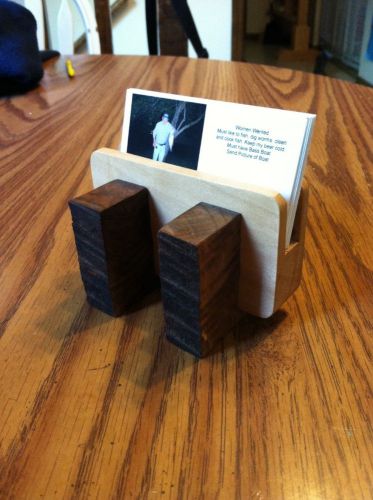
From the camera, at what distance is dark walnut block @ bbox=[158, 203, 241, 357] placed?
1.10ft

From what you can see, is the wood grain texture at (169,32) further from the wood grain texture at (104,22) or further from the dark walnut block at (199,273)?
the dark walnut block at (199,273)

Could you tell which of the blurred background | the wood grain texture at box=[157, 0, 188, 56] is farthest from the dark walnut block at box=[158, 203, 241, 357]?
the wood grain texture at box=[157, 0, 188, 56]

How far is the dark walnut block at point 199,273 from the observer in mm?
335

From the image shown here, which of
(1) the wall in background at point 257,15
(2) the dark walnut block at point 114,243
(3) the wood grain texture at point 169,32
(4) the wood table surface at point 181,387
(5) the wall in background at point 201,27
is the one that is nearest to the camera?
(4) the wood table surface at point 181,387

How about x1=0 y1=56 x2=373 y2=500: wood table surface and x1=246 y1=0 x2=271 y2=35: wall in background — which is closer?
x1=0 y1=56 x2=373 y2=500: wood table surface

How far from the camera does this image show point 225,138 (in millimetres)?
400

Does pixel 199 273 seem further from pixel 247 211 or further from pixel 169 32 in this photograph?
pixel 169 32

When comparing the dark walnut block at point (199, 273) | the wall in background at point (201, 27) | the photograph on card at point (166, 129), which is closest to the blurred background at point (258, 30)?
the wall in background at point (201, 27)

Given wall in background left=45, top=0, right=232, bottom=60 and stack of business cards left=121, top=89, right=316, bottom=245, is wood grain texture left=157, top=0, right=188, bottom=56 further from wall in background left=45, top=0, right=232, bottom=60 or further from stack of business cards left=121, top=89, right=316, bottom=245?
stack of business cards left=121, top=89, right=316, bottom=245

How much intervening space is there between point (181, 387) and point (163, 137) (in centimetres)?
23

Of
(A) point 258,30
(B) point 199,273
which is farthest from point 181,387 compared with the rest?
(A) point 258,30

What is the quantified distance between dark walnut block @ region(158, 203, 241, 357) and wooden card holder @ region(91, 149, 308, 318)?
0.01 m

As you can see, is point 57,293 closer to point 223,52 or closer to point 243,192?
point 243,192

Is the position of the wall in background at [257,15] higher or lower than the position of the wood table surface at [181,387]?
higher
